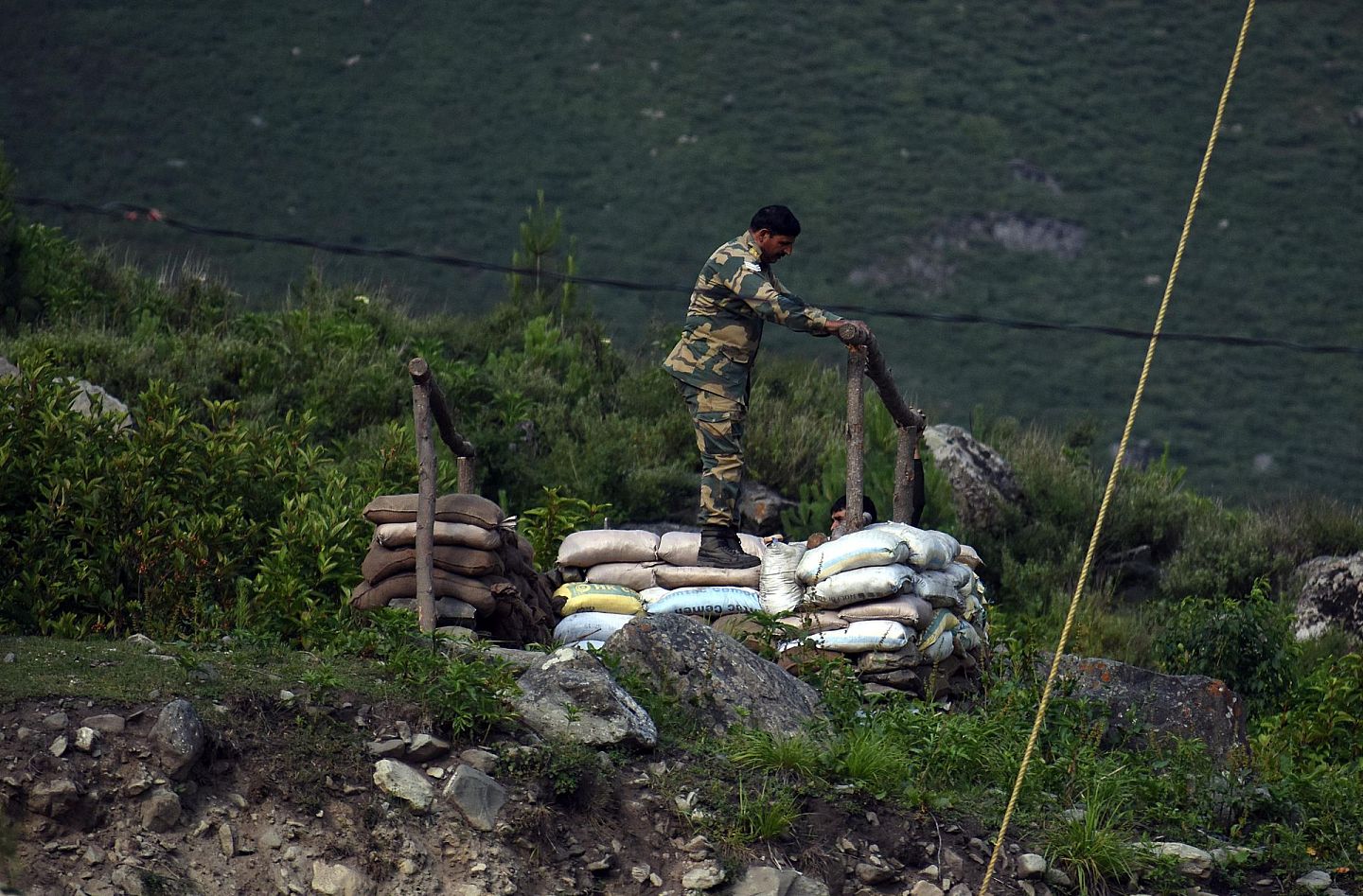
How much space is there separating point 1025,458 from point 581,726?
35.2ft

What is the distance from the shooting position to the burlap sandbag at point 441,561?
27.6 feet

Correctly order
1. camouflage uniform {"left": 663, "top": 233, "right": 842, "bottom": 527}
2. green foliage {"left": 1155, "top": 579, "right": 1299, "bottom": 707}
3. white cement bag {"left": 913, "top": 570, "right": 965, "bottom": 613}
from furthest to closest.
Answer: green foliage {"left": 1155, "top": 579, "right": 1299, "bottom": 707}, camouflage uniform {"left": 663, "top": 233, "right": 842, "bottom": 527}, white cement bag {"left": 913, "top": 570, "right": 965, "bottom": 613}

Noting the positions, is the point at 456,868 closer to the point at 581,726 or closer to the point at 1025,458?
the point at 581,726

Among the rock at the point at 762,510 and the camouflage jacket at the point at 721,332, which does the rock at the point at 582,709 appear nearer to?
the camouflage jacket at the point at 721,332

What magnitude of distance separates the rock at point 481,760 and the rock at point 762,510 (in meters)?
7.31

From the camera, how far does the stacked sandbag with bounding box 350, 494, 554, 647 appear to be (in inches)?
330

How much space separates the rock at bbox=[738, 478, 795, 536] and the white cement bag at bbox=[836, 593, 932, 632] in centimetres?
527

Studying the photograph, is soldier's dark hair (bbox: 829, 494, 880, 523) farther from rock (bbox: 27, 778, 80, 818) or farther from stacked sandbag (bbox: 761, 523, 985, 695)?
rock (bbox: 27, 778, 80, 818)

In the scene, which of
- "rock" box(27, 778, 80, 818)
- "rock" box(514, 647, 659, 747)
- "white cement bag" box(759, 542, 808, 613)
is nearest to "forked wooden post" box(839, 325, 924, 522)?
"white cement bag" box(759, 542, 808, 613)

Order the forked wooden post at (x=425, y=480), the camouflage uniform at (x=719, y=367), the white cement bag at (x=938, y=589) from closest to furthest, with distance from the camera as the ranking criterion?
the forked wooden post at (x=425, y=480), the white cement bag at (x=938, y=589), the camouflage uniform at (x=719, y=367)

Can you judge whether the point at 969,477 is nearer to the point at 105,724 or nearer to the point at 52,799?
the point at 105,724

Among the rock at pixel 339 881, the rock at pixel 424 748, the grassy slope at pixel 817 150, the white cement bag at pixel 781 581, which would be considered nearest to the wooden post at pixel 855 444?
the white cement bag at pixel 781 581

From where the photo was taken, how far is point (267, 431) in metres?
10.7

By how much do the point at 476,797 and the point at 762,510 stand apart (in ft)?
25.6
